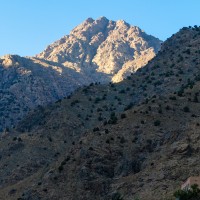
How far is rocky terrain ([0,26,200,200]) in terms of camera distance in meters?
71.3

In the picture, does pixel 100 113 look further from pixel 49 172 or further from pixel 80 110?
pixel 49 172

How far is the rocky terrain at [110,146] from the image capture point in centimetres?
7131

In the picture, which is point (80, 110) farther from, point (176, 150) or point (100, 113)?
point (176, 150)

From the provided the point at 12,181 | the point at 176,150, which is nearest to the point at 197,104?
the point at 176,150

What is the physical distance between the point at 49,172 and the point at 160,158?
22.9 metres

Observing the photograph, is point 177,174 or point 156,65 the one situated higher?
point 156,65

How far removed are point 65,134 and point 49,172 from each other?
31272 mm

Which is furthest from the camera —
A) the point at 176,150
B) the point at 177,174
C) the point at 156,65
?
the point at 156,65

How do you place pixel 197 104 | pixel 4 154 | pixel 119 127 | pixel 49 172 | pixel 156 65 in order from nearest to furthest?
pixel 49 172
pixel 119 127
pixel 197 104
pixel 4 154
pixel 156 65

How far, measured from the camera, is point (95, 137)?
89188 mm

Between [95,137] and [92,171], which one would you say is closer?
[92,171]

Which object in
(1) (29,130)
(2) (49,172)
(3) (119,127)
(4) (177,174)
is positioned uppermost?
(1) (29,130)

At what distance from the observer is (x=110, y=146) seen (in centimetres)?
8544

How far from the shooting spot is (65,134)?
382ft
